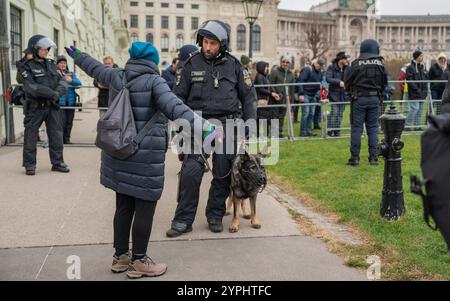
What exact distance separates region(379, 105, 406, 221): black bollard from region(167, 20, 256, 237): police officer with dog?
5.29ft

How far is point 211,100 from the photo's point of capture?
571cm

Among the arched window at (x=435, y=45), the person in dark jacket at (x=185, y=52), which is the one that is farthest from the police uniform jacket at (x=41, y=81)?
the arched window at (x=435, y=45)

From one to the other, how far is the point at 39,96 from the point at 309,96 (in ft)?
25.3

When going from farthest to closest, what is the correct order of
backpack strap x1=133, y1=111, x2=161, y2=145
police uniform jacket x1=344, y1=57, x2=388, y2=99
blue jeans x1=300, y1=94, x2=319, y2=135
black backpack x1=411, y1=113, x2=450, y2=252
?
blue jeans x1=300, y1=94, x2=319, y2=135
police uniform jacket x1=344, y1=57, x2=388, y2=99
backpack strap x1=133, y1=111, x2=161, y2=145
black backpack x1=411, y1=113, x2=450, y2=252

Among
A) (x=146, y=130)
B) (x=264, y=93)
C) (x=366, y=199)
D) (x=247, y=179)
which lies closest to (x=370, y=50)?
(x=366, y=199)

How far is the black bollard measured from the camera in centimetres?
608

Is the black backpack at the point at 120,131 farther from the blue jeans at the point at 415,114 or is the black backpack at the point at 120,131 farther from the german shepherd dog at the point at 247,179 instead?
the blue jeans at the point at 415,114

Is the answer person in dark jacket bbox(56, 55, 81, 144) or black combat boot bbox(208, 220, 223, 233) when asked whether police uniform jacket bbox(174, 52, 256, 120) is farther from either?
person in dark jacket bbox(56, 55, 81, 144)

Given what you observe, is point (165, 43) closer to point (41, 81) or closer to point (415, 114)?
point (415, 114)

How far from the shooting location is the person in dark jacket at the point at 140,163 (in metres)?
4.36

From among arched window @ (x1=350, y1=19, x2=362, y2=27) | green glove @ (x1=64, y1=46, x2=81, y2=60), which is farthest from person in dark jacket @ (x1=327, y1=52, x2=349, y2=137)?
arched window @ (x1=350, y1=19, x2=362, y2=27)

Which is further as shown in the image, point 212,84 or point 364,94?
point 364,94

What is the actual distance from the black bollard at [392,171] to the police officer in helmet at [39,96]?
16.3ft
